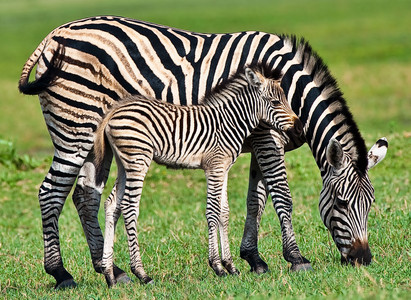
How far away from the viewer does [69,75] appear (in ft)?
26.6

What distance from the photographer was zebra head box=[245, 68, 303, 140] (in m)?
7.62

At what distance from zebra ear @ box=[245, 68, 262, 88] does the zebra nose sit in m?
1.94

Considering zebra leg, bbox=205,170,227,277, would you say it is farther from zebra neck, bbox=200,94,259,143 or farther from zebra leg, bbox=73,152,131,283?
zebra leg, bbox=73,152,131,283

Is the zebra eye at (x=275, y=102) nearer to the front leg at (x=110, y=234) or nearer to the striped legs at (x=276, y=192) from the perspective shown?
the striped legs at (x=276, y=192)

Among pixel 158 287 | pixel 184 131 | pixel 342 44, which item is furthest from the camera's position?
pixel 342 44

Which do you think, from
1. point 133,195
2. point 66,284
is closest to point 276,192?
point 133,195

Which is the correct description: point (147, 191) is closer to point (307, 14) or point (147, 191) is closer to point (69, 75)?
point (69, 75)

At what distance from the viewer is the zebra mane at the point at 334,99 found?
7.52 metres

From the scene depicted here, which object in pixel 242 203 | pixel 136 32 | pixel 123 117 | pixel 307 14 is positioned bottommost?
pixel 242 203

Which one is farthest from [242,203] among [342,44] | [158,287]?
[342,44]

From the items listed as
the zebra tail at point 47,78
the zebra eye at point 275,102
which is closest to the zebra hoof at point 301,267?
the zebra eye at point 275,102

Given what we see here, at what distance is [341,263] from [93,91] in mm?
3252

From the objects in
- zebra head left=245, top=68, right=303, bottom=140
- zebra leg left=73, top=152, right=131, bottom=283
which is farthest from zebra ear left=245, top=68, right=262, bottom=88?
zebra leg left=73, top=152, right=131, bottom=283

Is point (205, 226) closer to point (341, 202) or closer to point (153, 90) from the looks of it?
point (153, 90)
